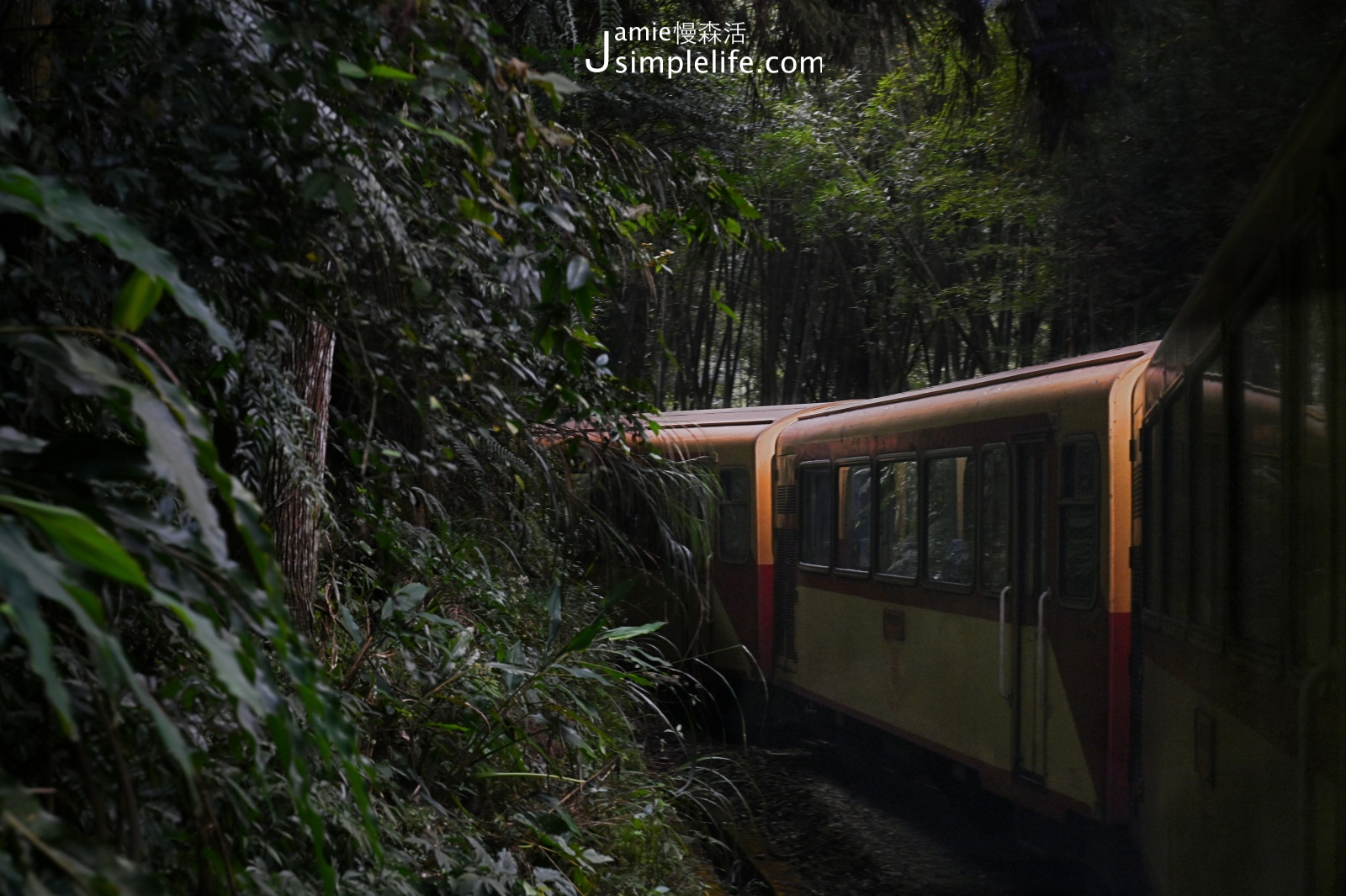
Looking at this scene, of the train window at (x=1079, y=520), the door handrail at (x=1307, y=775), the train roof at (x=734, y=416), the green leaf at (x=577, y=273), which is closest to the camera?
the green leaf at (x=577, y=273)

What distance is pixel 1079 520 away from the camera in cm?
649

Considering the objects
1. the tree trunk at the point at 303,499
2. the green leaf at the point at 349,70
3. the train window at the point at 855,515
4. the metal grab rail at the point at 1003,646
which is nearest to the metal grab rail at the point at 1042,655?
the metal grab rail at the point at 1003,646

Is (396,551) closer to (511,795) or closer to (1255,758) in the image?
(511,795)

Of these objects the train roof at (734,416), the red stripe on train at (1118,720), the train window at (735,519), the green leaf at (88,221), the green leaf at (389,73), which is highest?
the green leaf at (389,73)

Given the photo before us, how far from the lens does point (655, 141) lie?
30.9 feet

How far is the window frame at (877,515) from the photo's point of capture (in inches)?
327

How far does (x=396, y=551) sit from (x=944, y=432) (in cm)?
426

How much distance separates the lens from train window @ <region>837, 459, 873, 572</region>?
9.22 m

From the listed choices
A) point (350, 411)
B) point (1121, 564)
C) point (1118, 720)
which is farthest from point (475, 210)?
point (1118, 720)

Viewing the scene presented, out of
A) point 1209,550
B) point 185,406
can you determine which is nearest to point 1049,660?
point 1209,550

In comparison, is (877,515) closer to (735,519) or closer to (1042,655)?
(1042,655)

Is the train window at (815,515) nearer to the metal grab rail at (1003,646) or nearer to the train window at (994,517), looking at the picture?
the train window at (994,517)

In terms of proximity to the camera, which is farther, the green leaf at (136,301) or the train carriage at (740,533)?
the train carriage at (740,533)

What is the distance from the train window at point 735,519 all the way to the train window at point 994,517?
422cm
